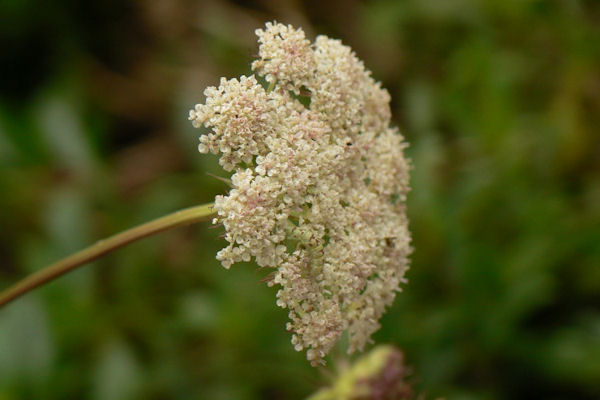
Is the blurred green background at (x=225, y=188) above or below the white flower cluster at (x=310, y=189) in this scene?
above

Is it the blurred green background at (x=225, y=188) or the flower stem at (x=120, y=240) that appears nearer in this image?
the flower stem at (x=120, y=240)

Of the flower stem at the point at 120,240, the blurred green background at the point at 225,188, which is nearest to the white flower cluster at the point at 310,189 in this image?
the flower stem at the point at 120,240

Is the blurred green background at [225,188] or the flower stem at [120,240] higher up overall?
the blurred green background at [225,188]

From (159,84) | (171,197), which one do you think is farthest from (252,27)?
(171,197)

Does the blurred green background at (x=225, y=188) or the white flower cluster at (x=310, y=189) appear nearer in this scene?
the white flower cluster at (x=310, y=189)

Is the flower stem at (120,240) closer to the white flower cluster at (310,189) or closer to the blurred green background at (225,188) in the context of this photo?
the white flower cluster at (310,189)
